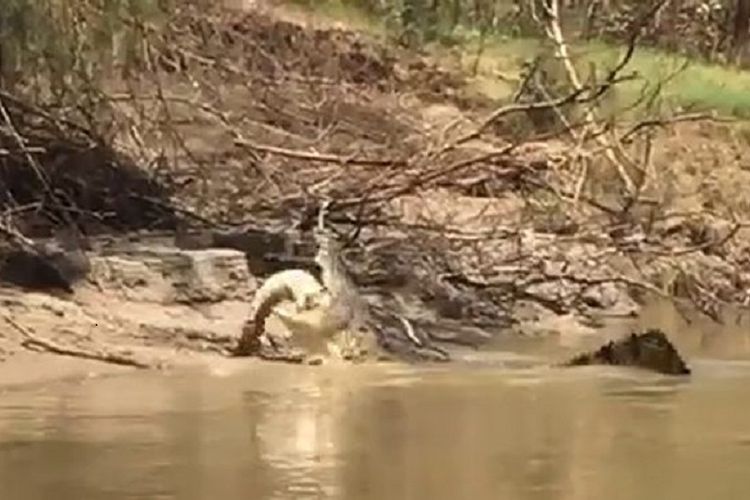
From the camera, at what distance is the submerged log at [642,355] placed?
344 inches

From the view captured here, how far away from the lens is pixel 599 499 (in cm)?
527

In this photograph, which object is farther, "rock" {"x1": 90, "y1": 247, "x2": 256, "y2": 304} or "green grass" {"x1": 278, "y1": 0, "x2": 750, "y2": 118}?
"green grass" {"x1": 278, "y1": 0, "x2": 750, "y2": 118}

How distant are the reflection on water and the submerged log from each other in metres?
0.16

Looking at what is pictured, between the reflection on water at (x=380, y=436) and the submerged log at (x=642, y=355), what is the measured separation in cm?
16

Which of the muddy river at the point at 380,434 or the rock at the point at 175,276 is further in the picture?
A: the rock at the point at 175,276

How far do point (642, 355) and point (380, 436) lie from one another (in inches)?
103

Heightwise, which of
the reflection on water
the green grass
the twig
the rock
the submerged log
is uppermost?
the green grass

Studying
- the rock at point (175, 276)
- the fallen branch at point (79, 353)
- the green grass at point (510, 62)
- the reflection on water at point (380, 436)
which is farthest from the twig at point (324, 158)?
the green grass at point (510, 62)

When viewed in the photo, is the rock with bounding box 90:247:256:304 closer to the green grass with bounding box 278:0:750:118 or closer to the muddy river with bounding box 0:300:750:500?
the muddy river with bounding box 0:300:750:500

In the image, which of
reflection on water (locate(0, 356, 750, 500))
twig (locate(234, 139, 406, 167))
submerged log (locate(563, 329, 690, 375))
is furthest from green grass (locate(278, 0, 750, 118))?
reflection on water (locate(0, 356, 750, 500))

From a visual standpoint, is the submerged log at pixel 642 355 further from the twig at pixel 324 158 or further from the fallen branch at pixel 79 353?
the fallen branch at pixel 79 353

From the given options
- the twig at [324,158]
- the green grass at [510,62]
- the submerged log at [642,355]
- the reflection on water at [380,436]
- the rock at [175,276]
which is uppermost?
the green grass at [510,62]

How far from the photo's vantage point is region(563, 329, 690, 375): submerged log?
8.73 meters

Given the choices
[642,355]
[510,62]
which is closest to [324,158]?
[642,355]
